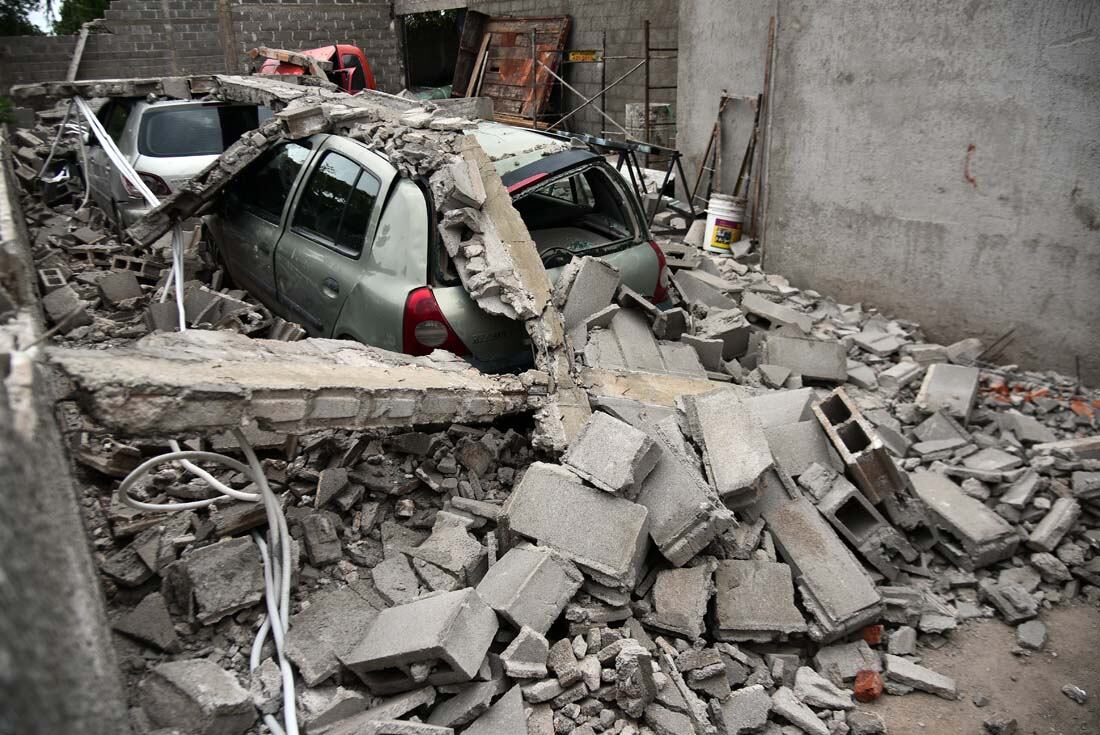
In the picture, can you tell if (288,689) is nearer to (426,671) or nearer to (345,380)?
(426,671)

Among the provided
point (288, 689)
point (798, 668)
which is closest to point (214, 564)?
point (288, 689)

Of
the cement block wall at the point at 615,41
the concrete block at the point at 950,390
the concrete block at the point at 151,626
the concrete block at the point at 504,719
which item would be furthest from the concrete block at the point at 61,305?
the cement block wall at the point at 615,41

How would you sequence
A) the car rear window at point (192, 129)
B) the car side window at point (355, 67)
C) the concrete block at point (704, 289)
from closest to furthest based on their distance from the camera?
the concrete block at point (704, 289), the car rear window at point (192, 129), the car side window at point (355, 67)

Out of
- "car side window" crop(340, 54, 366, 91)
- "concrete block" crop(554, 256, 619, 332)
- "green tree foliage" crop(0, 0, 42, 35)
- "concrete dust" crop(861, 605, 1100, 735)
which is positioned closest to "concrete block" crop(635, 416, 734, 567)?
"concrete dust" crop(861, 605, 1100, 735)

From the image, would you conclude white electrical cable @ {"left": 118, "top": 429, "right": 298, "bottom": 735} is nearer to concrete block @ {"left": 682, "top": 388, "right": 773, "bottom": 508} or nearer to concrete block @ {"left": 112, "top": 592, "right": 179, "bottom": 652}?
concrete block @ {"left": 112, "top": 592, "right": 179, "bottom": 652}

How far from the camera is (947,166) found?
6168 millimetres

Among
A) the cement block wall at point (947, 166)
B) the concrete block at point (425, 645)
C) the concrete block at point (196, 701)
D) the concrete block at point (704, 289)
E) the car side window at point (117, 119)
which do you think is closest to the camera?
the concrete block at point (196, 701)

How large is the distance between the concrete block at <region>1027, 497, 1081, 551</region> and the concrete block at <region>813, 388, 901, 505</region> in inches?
36.6

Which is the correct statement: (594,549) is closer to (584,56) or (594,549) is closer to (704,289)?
(704,289)

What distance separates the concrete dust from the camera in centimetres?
329

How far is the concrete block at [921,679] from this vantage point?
3.39 m

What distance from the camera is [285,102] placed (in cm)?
629

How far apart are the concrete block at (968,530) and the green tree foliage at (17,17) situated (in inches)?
928

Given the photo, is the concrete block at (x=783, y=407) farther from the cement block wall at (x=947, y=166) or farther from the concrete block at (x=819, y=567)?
the cement block wall at (x=947, y=166)
